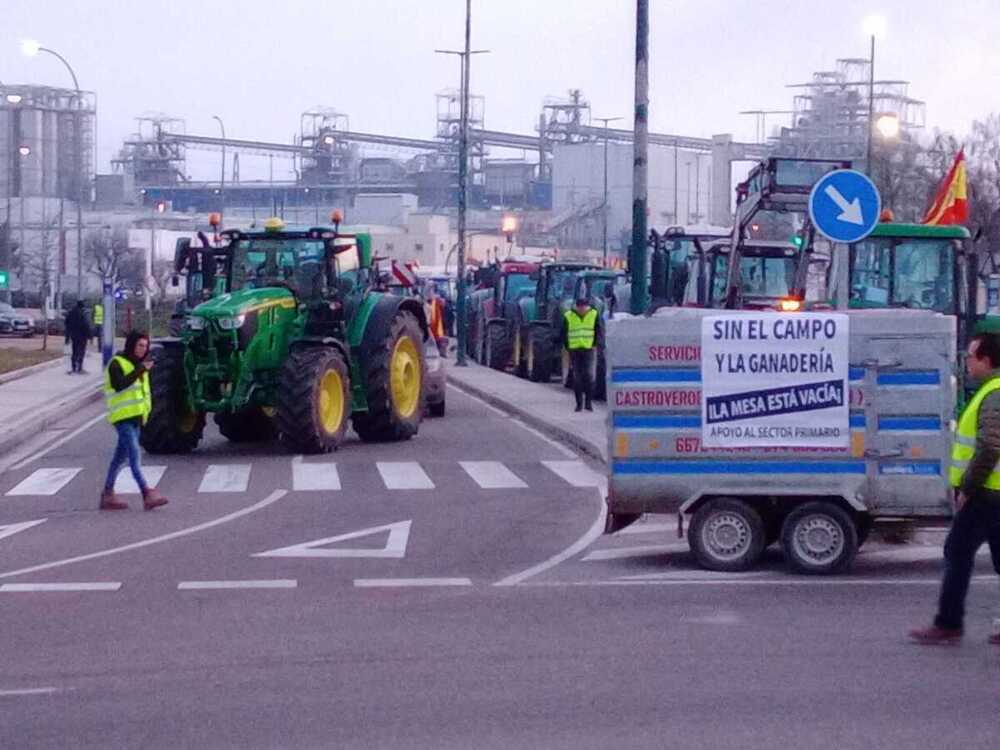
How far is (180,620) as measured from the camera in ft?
35.5

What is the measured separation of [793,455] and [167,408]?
11208mm

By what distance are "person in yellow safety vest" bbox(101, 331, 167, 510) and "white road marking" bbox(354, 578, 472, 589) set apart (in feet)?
15.3

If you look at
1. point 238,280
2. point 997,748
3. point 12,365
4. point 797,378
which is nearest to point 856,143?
point 12,365

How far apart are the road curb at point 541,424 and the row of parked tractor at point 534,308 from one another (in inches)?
65.6

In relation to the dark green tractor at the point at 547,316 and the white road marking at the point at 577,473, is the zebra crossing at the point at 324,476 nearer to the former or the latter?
the white road marking at the point at 577,473

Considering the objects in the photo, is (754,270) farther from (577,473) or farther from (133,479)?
(133,479)

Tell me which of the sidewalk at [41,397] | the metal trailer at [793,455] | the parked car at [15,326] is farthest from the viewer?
the parked car at [15,326]

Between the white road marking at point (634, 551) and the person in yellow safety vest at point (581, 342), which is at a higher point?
the person in yellow safety vest at point (581, 342)

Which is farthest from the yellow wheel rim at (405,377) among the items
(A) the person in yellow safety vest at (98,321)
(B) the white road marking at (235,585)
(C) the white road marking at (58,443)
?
(A) the person in yellow safety vest at (98,321)

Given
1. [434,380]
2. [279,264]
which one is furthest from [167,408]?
[434,380]

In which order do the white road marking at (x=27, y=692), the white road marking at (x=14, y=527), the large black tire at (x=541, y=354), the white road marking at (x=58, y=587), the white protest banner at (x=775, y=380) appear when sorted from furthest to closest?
the large black tire at (x=541, y=354)
the white road marking at (x=14, y=527)
the white protest banner at (x=775, y=380)
the white road marking at (x=58, y=587)
the white road marking at (x=27, y=692)

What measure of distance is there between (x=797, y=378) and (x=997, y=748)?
5326mm

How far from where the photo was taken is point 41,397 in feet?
107

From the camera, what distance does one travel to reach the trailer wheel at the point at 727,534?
12727 mm
